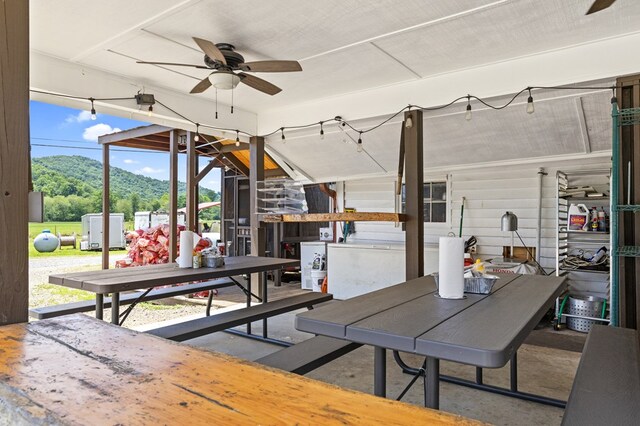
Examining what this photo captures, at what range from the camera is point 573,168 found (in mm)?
5250

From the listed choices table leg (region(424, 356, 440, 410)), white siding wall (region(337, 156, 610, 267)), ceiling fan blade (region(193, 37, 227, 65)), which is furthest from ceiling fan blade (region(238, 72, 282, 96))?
white siding wall (region(337, 156, 610, 267))

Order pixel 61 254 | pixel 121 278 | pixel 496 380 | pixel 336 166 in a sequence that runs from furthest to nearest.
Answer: pixel 61 254 → pixel 336 166 → pixel 496 380 → pixel 121 278

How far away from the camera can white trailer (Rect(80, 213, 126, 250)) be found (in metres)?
15.5

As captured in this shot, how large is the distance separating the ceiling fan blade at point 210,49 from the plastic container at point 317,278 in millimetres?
4750

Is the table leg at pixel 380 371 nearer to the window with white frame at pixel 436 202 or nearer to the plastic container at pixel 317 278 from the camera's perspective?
the window with white frame at pixel 436 202

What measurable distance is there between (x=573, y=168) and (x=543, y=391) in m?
3.26

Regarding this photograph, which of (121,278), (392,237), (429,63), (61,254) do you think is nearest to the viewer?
(121,278)

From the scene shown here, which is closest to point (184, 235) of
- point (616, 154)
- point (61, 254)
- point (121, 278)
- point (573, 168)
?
point (121, 278)

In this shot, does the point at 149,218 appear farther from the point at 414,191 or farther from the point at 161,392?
the point at 161,392

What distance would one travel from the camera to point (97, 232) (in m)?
16.0

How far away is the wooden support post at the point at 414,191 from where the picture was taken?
14.2 ft

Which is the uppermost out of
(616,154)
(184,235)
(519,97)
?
(519,97)

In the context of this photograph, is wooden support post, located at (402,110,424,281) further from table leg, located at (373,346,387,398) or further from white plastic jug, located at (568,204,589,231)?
table leg, located at (373,346,387,398)

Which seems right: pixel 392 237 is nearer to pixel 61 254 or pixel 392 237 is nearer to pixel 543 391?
pixel 543 391
